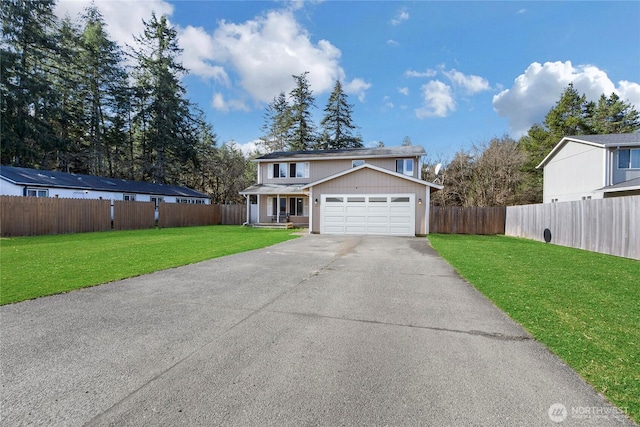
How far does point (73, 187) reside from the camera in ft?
67.8

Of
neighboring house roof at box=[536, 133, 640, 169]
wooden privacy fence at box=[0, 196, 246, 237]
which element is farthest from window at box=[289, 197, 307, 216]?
neighboring house roof at box=[536, 133, 640, 169]

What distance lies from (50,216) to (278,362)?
61.5 ft

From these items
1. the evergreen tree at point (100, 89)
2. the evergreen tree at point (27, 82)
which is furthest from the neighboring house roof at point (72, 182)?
the evergreen tree at point (100, 89)

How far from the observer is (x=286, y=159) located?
23703 millimetres

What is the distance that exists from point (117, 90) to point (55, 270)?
106 ft

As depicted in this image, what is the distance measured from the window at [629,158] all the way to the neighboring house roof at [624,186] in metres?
0.94

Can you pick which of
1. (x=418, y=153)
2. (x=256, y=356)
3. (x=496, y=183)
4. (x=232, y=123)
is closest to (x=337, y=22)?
(x=418, y=153)

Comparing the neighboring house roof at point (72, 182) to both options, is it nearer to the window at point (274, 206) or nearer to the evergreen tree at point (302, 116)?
the window at point (274, 206)

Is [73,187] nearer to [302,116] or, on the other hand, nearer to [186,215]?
[186,215]

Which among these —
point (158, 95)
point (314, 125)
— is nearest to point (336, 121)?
point (314, 125)

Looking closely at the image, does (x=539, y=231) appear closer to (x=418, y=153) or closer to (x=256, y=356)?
(x=418, y=153)

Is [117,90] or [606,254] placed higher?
[117,90]

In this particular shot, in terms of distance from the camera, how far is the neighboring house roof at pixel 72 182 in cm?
1870

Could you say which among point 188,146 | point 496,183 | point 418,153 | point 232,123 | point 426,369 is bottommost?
point 426,369
